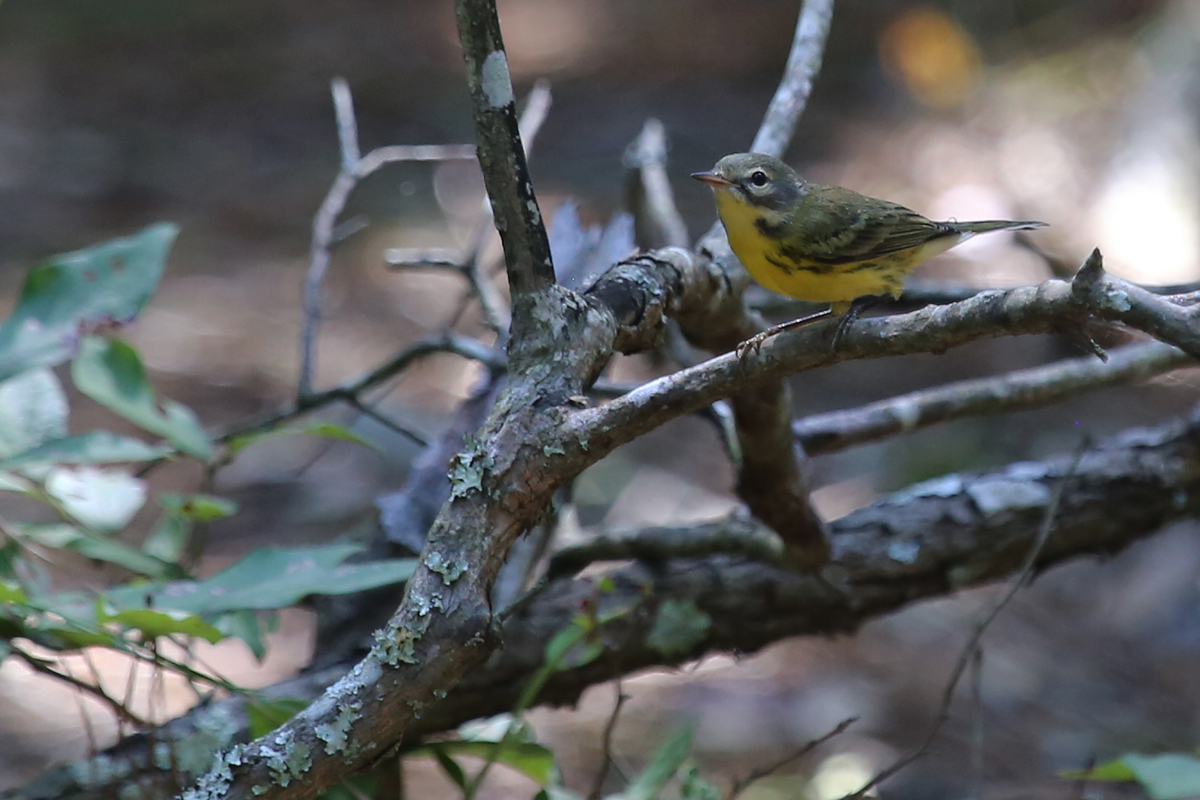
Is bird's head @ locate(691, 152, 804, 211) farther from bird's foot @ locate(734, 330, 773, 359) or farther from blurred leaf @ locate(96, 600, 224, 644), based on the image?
blurred leaf @ locate(96, 600, 224, 644)

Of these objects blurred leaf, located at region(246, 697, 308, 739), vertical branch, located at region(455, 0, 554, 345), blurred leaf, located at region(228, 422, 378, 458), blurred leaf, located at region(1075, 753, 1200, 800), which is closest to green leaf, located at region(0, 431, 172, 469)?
blurred leaf, located at region(228, 422, 378, 458)

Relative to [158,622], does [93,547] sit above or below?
above

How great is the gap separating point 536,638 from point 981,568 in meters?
1.22

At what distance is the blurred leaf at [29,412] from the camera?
261 centimetres

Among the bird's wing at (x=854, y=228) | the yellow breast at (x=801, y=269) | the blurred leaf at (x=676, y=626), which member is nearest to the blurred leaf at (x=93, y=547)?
the blurred leaf at (x=676, y=626)

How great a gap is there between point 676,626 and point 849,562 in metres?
0.49

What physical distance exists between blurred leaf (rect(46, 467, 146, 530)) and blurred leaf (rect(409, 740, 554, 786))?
973mm

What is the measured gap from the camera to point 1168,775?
2.08m

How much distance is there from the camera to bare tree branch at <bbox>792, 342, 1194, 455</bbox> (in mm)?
2775

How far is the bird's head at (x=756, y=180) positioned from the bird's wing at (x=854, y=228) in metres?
0.06

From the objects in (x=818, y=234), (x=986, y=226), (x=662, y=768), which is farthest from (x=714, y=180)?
(x=662, y=768)

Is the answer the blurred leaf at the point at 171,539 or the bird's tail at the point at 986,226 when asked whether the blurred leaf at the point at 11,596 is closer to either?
the blurred leaf at the point at 171,539

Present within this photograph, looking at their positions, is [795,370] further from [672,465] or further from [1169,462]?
[672,465]

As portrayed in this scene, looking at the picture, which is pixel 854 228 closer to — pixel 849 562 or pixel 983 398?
pixel 983 398
